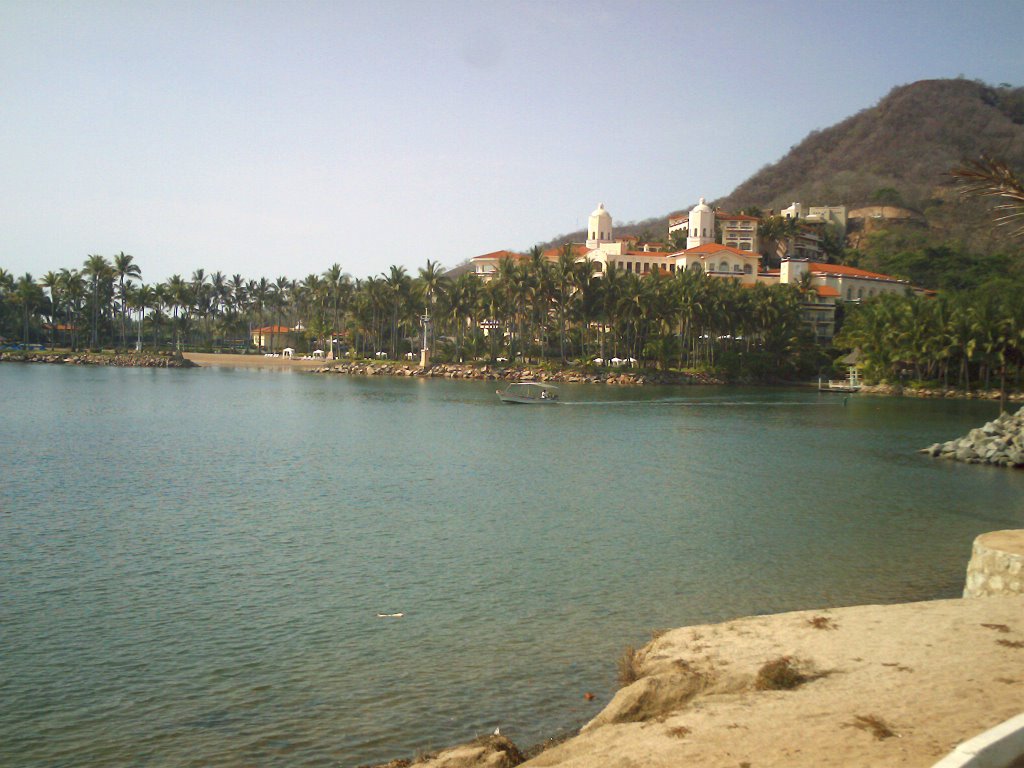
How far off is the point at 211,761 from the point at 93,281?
452 ft

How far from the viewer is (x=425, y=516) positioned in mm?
24859

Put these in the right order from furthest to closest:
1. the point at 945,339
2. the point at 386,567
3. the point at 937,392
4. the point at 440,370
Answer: the point at 440,370
the point at 937,392
the point at 945,339
the point at 386,567

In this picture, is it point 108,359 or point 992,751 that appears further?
point 108,359

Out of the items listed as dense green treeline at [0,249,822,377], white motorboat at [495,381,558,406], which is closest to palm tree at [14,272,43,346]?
dense green treeline at [0,249,822,377]

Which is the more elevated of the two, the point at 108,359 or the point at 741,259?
the point at 741,259

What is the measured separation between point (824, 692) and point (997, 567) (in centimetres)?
648

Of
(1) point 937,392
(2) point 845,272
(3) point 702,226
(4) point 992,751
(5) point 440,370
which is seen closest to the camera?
(4) point 992,751

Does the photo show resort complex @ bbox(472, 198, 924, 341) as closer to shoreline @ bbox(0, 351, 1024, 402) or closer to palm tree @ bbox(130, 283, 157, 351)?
shoreline @ bbox(0, 351, 1024, 402)

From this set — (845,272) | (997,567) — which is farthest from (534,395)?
(845,272)

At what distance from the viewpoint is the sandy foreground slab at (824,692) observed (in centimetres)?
816

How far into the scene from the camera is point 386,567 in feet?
62.7

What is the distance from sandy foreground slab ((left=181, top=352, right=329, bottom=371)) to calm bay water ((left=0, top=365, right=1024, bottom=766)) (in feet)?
276

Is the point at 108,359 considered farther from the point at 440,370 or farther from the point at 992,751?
the point at 992,751

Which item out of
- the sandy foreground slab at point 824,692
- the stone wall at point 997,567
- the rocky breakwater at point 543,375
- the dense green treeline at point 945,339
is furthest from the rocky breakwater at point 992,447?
the rocky breakwater at point 543,375
